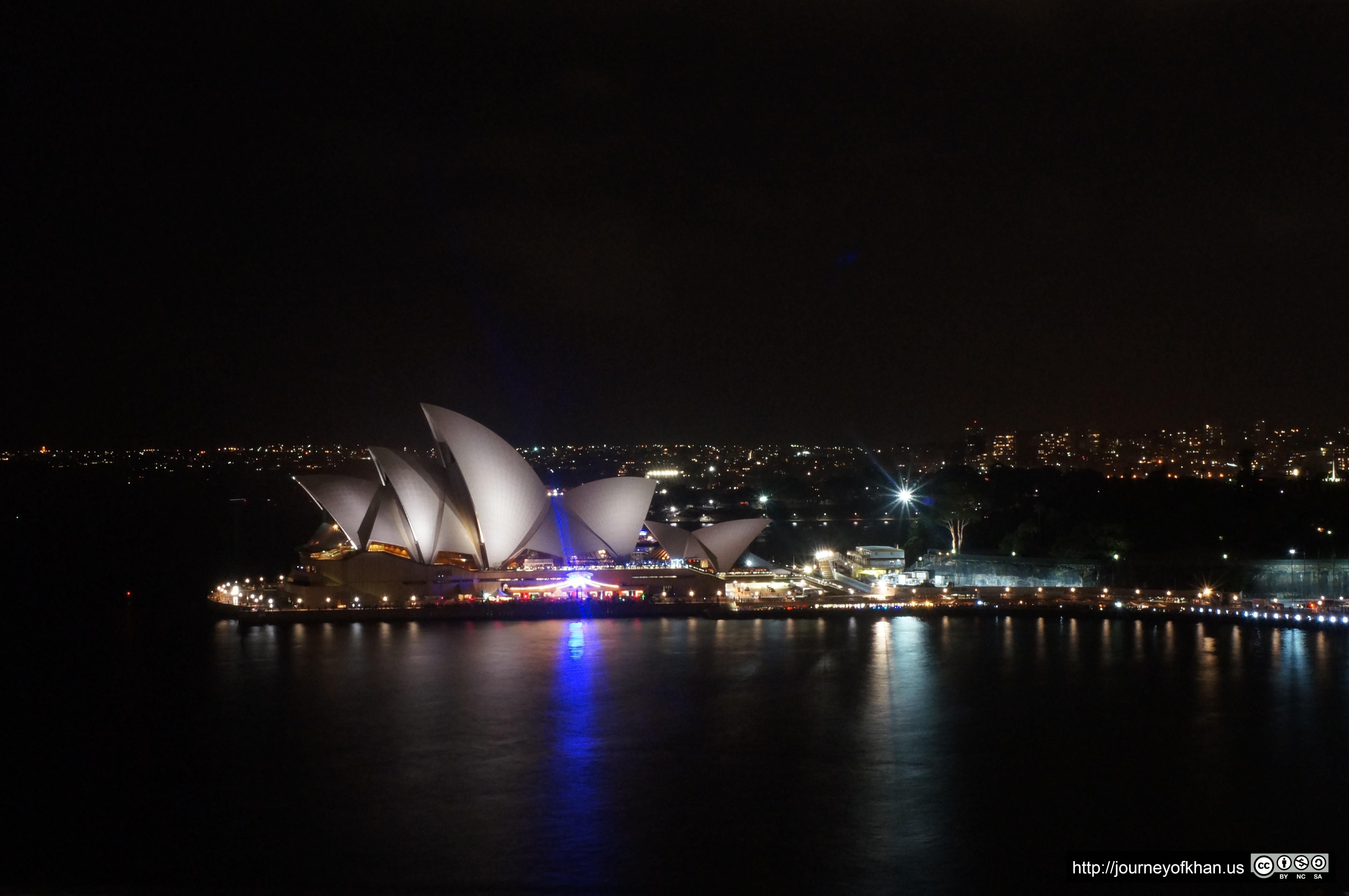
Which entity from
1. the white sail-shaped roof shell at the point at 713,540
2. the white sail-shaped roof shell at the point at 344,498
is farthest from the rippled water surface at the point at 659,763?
the white sail-shaped roof shell at the point at 713,540

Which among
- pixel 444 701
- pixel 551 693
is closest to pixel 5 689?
pixel 444 701

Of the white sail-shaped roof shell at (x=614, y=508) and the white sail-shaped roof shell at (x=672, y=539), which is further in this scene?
the white sail-shaped roof shell at (x=672, y=539)

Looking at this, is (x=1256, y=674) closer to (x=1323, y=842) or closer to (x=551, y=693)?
(x=1323, y=842)

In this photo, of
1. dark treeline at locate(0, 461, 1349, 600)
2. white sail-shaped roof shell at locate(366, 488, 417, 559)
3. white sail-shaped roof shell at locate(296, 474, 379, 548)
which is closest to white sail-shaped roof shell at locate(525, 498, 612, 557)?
white sail-shaped roof shell at locate(366, 488, 417, 559)

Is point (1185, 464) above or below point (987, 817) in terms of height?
above

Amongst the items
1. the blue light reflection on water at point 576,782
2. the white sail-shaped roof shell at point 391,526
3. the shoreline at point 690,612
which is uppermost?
the white sail-shaped roof shell at point 391,526

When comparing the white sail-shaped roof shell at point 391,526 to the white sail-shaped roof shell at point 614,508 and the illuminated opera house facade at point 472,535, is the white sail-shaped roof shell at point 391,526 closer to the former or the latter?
the illuminated opera house facade at point 472,535

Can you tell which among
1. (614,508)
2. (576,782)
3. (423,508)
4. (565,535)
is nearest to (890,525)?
(614,508)
